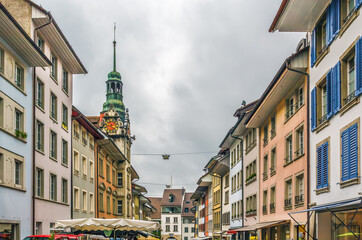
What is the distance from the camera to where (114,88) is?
74625mm

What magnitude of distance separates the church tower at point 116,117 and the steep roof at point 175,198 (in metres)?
67.9

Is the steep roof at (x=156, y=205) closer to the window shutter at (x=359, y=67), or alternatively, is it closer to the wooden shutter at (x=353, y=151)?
the wooden shutter at (x=353, y=151)

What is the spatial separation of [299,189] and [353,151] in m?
8.59

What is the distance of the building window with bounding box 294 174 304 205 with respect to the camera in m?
22.8

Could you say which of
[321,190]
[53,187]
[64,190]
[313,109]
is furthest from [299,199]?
[64,190]

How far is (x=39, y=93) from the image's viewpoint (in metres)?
28.4

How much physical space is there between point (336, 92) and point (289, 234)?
32.7ft

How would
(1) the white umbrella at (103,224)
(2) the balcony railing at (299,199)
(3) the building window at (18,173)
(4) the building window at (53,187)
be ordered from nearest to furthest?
(1) the white umbrella at (103,224) < (2) the balcony railing at (299,199) < (3) the building window at (18,173) < (4) the building window at (53,187)

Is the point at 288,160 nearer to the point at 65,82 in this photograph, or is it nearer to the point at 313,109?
the point at 313,109

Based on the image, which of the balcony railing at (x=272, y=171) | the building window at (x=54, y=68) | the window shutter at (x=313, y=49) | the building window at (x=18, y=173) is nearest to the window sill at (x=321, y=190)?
the window shutter at (x=313, y=49)

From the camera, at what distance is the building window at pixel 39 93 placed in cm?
2784

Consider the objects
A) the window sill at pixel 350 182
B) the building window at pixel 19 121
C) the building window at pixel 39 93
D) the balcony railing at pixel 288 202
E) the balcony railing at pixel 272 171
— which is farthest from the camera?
the balcony railing at pixel 272 171

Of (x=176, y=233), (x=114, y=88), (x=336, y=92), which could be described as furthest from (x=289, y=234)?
(x=176, y=233)

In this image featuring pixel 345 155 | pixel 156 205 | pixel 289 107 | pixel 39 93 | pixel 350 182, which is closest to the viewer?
pixel 350 182
